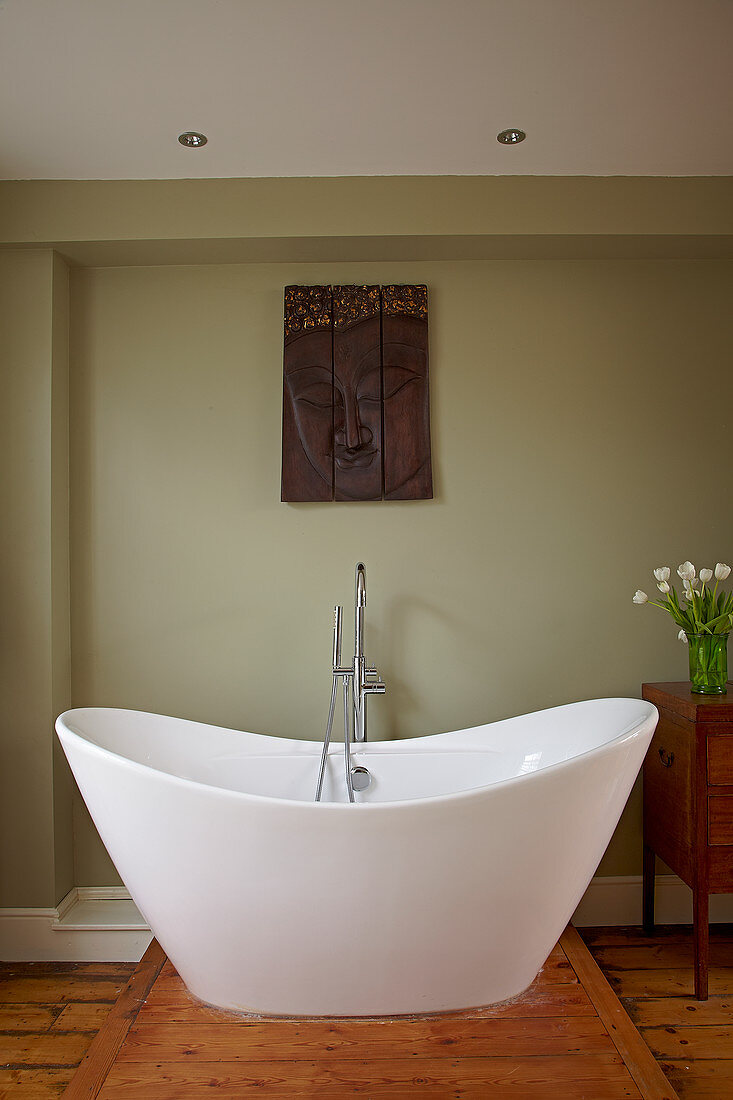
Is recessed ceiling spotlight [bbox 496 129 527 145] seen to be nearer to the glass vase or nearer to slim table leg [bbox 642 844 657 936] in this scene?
the glass vase

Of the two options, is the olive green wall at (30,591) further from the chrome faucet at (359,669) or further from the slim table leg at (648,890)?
the slim table leg at (648,890)

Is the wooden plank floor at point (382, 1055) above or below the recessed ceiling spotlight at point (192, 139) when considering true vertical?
below

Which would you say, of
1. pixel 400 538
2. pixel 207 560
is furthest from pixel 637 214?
pixel 207 560

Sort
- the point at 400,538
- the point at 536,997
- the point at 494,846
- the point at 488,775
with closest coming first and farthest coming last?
the point at 494,846 → the point at 536,997 → the point at 488,775 → the point at 400,538

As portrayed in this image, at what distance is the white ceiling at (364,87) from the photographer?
1757 millimetres

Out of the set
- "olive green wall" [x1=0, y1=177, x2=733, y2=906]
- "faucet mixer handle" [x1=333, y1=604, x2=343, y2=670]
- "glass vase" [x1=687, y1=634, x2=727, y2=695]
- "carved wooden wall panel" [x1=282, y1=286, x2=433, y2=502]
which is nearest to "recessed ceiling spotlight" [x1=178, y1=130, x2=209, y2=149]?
"olive green wall" [x1=0, y1=177, x2=733, y2=906]

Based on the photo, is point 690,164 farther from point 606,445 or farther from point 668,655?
point 668,655

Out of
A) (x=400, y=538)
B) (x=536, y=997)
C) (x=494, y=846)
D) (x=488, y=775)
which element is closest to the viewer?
(x=494, y=846)

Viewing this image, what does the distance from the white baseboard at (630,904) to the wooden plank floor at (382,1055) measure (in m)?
0.73

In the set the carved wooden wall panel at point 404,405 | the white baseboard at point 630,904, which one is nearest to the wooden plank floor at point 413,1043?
the white baseboard at point 630,904

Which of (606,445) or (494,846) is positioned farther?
(606,445)

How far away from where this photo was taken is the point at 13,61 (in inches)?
74.7

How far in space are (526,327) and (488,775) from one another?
1.47 metres

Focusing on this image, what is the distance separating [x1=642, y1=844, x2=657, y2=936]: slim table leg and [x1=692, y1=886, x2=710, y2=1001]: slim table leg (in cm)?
38
